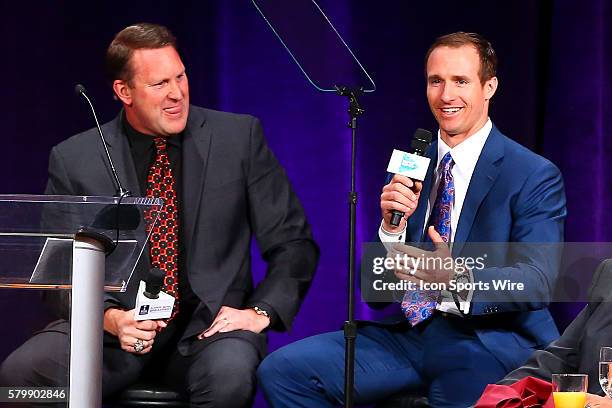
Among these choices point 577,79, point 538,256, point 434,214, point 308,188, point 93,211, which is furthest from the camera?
point 308,188

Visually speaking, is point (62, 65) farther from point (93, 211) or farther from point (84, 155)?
point (93, 211)

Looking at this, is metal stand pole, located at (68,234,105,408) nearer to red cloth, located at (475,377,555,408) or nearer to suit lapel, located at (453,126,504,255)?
red cloth, located at (475,377,555,408)

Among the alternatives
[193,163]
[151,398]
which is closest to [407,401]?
[151,398]

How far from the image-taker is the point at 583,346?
10.7 ft

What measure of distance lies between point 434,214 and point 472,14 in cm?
106

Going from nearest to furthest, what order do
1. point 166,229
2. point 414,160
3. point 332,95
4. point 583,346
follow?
point 583,346
point 414,160
point 166,229
point 332,95

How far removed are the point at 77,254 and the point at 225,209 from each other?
156 centimetres

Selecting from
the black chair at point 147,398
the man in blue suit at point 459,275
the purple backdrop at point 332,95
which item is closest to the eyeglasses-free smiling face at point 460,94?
the man in blue suit at point 459,275

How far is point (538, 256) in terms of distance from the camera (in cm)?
391

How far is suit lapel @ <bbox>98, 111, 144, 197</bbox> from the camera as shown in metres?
4.34

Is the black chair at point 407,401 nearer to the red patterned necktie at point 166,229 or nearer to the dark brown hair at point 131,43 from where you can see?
the red patterned necktie at point 166,229

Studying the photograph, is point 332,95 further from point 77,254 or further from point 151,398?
point 77,254

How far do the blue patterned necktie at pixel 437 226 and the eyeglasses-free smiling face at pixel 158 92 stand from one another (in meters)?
1.03

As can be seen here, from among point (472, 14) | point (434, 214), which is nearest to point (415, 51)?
point (472, 14)
